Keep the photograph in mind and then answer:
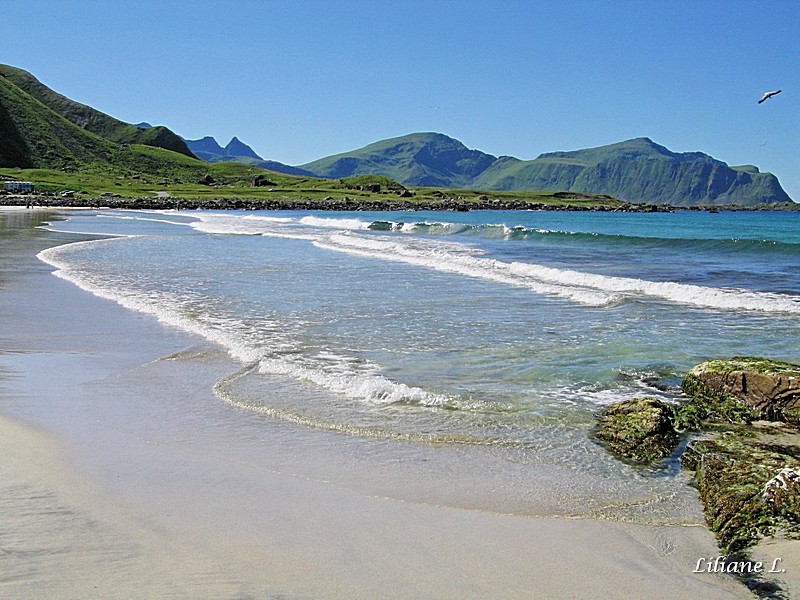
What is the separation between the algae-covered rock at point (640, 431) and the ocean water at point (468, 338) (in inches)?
9.2

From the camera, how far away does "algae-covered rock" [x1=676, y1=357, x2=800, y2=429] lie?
27.7 ft

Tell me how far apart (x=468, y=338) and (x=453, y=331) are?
701 millimetres

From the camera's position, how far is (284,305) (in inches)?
655

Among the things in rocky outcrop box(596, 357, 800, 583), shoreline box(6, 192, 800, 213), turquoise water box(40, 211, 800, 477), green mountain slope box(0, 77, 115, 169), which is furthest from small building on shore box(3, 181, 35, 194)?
rocky outcrop box(596, 357, 800, 583)

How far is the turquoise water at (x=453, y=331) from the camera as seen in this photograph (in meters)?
8.48

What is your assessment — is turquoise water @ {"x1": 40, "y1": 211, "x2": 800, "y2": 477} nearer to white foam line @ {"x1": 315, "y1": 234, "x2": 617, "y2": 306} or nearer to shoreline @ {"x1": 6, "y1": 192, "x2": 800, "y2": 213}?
white foam line @ {"x1": 315, "y1": 234, "x2": 617, "y2": 306}

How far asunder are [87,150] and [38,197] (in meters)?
99.2

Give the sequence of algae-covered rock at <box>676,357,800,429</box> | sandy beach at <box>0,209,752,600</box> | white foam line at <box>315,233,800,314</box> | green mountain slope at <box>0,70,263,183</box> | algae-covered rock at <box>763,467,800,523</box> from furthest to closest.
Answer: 1. green mountain slope at <box>0,70,263,183</box>
2. white foam line at <box>315,233,800,314</box>
3. algae-covered rock at <box>676,357,800,429</box>
4. algae-covered rock at <box>763,467,800,523</box>
5. sandy beach at <box>0,209,752,600</box>

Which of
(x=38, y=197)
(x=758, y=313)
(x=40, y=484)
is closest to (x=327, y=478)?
(x=40, y=484)

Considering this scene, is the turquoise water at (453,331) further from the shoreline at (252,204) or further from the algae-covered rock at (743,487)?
the shoreline at (252,204)

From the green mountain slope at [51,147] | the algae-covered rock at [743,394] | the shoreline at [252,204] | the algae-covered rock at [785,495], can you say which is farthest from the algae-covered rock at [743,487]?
the green mountain slope at [51,147]

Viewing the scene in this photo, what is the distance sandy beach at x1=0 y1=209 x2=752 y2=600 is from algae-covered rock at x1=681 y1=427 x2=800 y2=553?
0.79ft

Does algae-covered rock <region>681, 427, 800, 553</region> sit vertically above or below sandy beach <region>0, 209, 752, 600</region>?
above

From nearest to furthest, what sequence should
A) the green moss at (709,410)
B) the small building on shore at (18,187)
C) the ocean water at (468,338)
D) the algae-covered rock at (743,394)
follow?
the ocean water at (468,338)
the green moss at (709,410)
the algae-covered rock at (743,394)
the small building on shore at (18,187)
